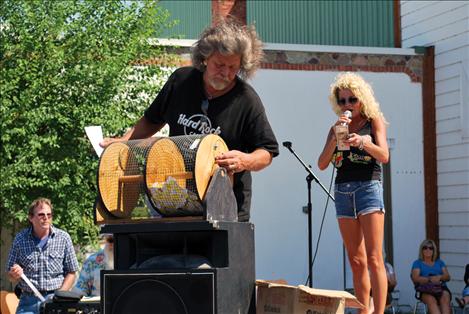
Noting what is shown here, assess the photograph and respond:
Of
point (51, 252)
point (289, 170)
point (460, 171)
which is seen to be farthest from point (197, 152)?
point (460, 171)

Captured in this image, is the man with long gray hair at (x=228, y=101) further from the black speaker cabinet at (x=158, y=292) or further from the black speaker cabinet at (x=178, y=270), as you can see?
the black speaker cabinet at (x=158, y=292)

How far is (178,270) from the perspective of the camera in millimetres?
3830

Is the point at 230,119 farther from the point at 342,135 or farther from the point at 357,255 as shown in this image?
the point at 357,255

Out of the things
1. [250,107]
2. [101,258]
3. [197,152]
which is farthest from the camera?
[101,258]

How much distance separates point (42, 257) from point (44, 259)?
0.08 feet

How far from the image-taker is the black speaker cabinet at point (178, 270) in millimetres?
3797

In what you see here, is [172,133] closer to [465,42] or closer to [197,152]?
[197,152]

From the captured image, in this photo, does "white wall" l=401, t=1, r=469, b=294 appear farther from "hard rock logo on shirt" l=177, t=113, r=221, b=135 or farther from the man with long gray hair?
"hard rock logo on shirt" l=177, t=113, r=221, b=135

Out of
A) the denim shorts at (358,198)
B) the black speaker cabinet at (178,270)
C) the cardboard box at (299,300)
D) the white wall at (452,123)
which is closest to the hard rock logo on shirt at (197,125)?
the black speaker cabinet at (178,270)

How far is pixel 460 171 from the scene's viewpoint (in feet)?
37.1

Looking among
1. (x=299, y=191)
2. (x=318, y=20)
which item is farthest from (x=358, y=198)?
(x=318, y=20)

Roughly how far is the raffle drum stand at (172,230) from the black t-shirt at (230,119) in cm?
23

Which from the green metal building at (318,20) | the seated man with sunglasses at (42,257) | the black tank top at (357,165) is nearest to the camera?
the black tank top at (357,165)

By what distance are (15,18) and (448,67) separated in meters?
5.45
